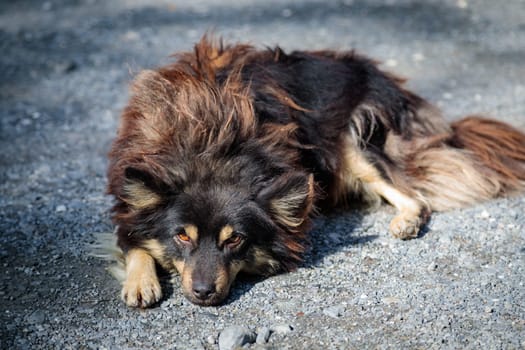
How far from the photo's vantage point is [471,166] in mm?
5754

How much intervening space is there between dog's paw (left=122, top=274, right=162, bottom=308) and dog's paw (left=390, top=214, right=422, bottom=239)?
1807 millimetres

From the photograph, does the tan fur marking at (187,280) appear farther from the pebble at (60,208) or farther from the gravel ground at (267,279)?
the pebble at (60,208)

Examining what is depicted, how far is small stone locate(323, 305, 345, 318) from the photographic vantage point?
4.15 m

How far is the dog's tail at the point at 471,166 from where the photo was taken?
5.62 metres

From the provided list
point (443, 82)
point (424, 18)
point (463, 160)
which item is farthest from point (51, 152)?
point (424, 18)

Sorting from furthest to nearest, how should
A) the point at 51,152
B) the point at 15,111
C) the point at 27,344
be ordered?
the point at 15,111, the point at 51,152, the point at 27,344

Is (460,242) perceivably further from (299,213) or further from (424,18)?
(424,18)

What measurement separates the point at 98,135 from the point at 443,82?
13.1 feet

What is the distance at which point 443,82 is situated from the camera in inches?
320

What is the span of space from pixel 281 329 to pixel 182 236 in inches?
33.6

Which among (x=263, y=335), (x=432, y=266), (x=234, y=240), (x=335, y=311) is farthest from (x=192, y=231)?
(x=432, y=266)

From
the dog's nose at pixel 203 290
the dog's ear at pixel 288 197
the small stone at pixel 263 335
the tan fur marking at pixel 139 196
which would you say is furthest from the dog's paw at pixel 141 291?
the dog's ear at pixel 288 197

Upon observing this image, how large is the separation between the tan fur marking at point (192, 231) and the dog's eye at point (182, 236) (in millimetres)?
36

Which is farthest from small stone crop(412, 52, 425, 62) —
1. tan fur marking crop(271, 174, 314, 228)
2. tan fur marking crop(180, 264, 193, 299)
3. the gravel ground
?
tan fur marking crop(180, 264, 193, 299)
